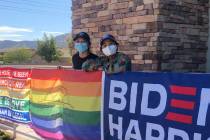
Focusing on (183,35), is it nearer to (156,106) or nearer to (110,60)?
(110,60)

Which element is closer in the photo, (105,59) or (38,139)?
(105,59)

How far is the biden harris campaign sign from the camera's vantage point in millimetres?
4137

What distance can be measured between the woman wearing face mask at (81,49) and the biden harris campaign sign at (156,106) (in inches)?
37.7

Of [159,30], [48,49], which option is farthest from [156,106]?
[48,49]

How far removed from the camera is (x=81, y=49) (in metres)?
6.23

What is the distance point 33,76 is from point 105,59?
1.85 m

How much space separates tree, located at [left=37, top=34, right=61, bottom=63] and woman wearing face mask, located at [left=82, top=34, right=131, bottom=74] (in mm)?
69614

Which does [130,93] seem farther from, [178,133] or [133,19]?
[133,19]

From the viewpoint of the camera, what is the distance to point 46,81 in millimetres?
6727

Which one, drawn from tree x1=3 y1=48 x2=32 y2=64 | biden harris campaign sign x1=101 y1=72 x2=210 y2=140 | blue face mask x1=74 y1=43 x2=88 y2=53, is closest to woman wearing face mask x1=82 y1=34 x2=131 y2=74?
biden harris campaign sign x1=101 y1=72 x2=210 y2=140

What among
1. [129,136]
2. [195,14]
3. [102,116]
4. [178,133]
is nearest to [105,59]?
[102,116]

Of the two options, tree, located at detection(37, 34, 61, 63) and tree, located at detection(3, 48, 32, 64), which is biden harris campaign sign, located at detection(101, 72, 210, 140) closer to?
tree, located at detection(37, 34, 61, 63)

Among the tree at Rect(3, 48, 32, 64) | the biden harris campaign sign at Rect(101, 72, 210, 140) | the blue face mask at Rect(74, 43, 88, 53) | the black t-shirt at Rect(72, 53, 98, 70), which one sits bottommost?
the tree at Rect(3, 48, 32, 64)

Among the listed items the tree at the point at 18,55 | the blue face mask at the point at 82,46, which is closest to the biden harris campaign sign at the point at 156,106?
the blue face mask at the point at 82,46
